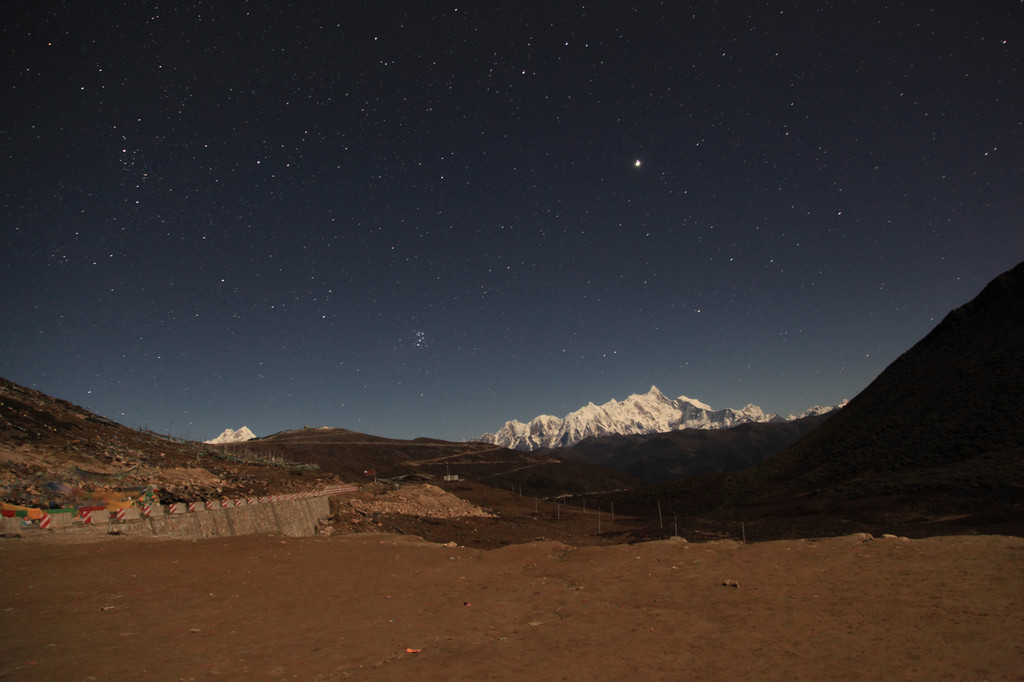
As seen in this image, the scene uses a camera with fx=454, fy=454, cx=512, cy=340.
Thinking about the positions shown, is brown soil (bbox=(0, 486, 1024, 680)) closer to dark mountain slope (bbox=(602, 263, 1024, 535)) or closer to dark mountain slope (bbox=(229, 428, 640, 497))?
dark mountain slope (bbox=(602, 263, 1024, 535))

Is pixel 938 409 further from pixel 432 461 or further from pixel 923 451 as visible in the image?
pixel 432 461

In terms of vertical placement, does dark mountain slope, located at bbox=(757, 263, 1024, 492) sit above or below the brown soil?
above

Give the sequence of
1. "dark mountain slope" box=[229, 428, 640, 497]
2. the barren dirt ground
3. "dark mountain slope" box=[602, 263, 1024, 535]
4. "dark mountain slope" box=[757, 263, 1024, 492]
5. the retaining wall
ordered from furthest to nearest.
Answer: "dark mountain slope" box=[229, 428, 640, 497] < "dark mountain slope" box=[757, 263, 1024, 492] < "dark mountain slope" box=[602, 263, 1024, 535] < the retaining wall < the barren dirt ground

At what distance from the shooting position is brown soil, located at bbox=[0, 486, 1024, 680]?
789cm

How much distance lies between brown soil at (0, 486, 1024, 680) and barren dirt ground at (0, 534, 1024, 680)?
0.18 ft

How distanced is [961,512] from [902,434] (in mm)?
31726

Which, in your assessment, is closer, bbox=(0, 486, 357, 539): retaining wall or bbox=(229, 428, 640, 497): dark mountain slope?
bbox=(0, 486, 357, 539): retaining wall

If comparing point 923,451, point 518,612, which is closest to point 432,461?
point 923,451

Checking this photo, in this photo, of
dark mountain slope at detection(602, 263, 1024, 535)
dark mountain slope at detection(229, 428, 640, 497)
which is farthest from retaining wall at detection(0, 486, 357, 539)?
dark mountain slope at detection(229, 428, 640, 497)

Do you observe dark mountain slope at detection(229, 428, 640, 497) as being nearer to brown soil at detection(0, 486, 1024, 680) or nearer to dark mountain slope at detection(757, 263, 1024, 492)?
dark mountain slope at detection(757, 263, 1024, 492)

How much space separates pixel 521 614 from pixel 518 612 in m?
0.19

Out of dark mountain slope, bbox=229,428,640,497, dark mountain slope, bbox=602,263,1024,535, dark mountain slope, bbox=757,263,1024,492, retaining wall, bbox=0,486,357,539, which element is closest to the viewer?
retaining wall, bbox=0,486,357,539

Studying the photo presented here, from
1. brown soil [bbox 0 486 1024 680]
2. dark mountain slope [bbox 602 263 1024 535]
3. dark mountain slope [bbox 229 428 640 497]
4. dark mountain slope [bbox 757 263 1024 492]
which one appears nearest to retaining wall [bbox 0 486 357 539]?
brown soil [bbox 0 486 1024 680]

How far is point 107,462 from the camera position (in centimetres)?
3219
